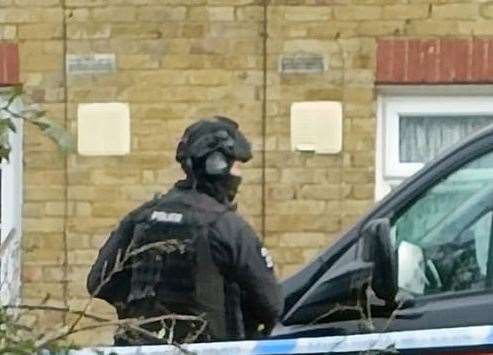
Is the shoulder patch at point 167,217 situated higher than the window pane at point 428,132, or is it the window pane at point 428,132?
the window pane at point 428,132

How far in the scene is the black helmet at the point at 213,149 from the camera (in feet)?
19.0

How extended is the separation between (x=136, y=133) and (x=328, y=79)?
1119mm

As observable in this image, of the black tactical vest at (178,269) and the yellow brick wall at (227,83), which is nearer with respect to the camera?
the black tactical vest at (178,269)

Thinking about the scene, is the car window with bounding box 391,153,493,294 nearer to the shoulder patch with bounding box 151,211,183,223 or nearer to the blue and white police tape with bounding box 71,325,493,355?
the blue and white police tape with bounding box 71,325,493,355

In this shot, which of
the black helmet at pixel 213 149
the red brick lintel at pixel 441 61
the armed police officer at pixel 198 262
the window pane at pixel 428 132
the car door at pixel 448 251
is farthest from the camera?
the window pane at pixel 428 132

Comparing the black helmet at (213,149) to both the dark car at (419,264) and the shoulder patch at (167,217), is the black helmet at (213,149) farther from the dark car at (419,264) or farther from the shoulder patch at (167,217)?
the dark car at (419,264)

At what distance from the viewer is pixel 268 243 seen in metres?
8.88

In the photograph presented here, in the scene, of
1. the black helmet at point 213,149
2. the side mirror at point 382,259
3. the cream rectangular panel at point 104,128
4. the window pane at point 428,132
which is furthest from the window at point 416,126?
the side mirror at point 382,259

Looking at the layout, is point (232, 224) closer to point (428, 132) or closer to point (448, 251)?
point (448, 251)

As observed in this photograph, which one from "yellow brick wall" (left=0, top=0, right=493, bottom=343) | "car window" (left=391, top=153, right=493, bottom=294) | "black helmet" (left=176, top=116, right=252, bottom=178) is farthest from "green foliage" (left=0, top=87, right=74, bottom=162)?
"yellow brick wall" (left=0, top=0, right=493, bottom=343)

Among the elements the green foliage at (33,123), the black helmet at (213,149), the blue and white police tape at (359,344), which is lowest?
the blue and white police tape at (359,344)

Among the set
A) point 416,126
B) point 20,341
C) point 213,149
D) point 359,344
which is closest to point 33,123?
point 20,341

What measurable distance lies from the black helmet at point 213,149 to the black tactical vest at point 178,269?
194 mm

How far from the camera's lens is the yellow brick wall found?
28.8ft
